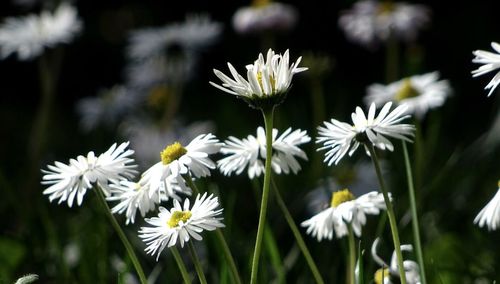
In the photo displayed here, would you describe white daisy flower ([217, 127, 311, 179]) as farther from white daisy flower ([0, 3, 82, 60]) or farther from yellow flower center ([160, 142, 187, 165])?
white daisy flower ([0, 3, 82, 60])

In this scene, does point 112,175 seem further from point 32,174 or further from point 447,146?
point 447,146

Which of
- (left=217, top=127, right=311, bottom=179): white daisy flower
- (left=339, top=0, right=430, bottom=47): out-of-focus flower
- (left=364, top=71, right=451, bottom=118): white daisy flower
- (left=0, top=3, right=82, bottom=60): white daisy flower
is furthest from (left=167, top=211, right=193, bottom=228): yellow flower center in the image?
(left=339, top=0, right=430, bottom=47): out-of-focus flower

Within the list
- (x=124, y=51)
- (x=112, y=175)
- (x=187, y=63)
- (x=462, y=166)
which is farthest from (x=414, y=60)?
(x=124, y=51)

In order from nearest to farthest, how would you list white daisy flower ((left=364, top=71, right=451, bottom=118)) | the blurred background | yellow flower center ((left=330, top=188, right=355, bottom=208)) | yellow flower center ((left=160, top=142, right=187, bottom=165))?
yellow flower center ((left=160, top=142, right=187, bottom=165)) → yellow flower center ((left=330, top=188, right=355, bottom=208)) → the blurred background → white daisy flower ((left=364, top=71, right=451, bottom=118))

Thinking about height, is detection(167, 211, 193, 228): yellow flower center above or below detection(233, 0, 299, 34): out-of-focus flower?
below

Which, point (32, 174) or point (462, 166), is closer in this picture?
point (462, 166)

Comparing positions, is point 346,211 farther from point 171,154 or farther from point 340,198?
point 171,154
